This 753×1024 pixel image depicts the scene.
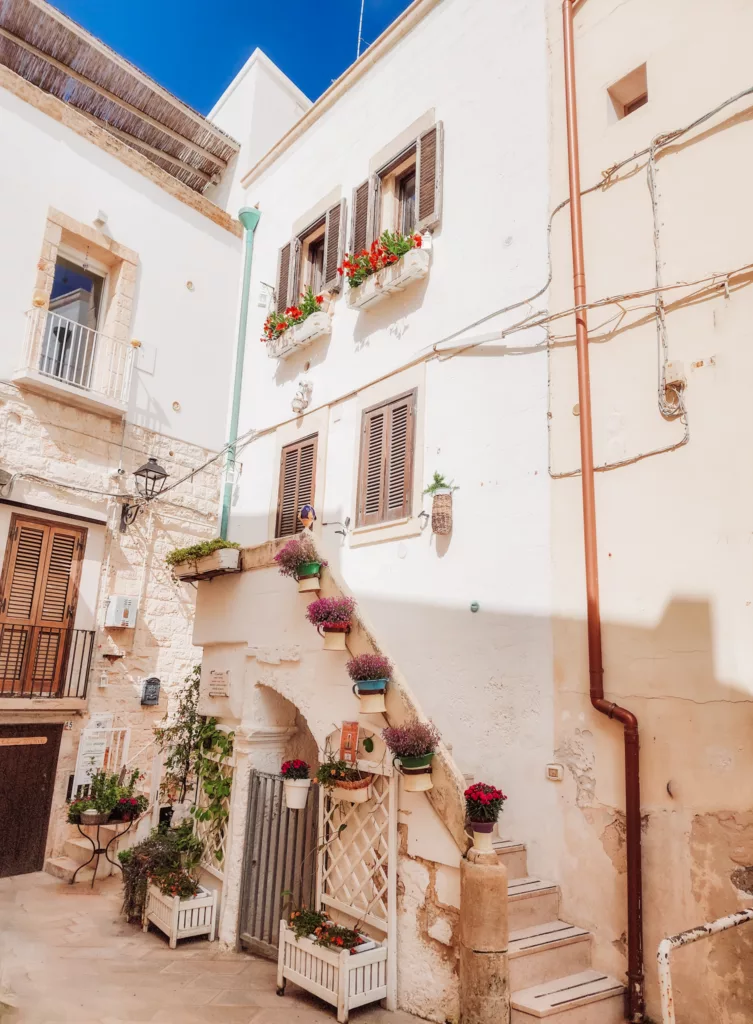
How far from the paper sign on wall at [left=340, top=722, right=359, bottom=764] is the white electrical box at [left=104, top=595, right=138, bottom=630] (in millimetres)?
5942

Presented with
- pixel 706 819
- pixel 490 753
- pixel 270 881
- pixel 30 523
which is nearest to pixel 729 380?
pixel 706 819

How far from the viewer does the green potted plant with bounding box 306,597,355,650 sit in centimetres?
568

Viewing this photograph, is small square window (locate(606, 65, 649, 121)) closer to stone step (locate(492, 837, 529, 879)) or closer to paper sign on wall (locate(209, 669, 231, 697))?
stone step (locate(492, 837, 529, 879))

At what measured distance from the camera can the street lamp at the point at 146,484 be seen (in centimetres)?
1045

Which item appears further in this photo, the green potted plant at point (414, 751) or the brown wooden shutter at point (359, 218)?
the brown wooden shutter at point (359, 218)

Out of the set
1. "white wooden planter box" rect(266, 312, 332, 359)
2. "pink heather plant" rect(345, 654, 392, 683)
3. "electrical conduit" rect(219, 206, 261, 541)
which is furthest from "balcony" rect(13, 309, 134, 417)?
"pink heather plant" rect(345, 654, 392, 683)

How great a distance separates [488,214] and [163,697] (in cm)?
833

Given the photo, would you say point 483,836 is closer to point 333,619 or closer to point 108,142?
point 333,619

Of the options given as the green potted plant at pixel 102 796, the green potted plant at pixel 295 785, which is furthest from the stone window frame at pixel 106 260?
the green potted plant at pixel 295 785

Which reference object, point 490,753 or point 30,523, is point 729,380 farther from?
point 30,523

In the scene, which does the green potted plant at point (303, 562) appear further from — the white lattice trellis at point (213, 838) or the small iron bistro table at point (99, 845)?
the small iron bistro table at point (99, 845)

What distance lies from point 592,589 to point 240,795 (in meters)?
3.75

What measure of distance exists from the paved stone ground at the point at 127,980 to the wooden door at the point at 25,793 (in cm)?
185

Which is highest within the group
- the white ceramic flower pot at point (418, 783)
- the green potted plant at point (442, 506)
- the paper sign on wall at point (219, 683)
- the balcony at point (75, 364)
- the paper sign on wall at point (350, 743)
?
the balcony at point (75, 364)
